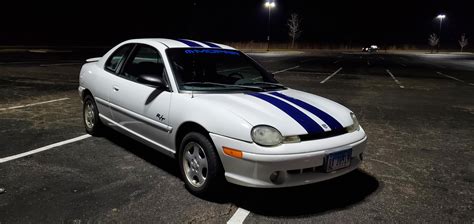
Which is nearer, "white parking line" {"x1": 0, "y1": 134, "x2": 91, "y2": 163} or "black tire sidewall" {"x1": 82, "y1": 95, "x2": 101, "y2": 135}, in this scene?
"white parking line" {"x1": 0, "y1": 134, "x2": 91, "y2": 163}

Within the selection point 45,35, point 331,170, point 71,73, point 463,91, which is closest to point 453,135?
point 331,170

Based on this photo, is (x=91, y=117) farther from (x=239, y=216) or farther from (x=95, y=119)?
(x=239, y=216)

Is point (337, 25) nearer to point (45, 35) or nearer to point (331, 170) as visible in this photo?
point (45, 35)

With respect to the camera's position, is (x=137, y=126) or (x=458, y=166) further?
(x=458, y=166)

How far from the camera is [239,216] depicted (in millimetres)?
3293

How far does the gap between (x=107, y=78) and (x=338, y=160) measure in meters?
3.14

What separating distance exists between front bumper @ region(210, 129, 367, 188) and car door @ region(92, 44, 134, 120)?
84.2 inches

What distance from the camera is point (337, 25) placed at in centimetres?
10631

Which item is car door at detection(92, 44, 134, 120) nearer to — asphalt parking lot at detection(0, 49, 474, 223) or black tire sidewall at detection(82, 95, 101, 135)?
black tire sidewall at detection(82, 95, 101, 135)

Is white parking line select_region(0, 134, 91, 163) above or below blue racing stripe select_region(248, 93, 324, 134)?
below

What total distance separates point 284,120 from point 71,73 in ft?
40.6

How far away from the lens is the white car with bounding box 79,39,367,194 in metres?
3.23

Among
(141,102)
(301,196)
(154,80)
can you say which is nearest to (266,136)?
(301,196)

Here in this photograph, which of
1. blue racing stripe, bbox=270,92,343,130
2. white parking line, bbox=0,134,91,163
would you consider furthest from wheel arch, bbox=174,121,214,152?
white parking line, bbox=0,134,91,163
